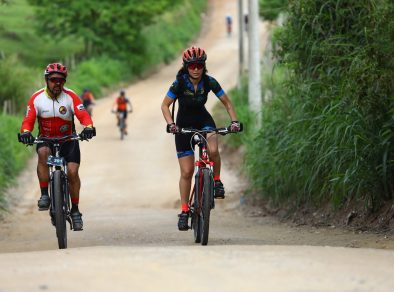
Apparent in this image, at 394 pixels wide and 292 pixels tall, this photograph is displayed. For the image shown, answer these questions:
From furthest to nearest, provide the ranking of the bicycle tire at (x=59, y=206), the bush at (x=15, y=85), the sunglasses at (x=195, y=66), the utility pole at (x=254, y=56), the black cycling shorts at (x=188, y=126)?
the bush at (x=15, y=85), the utility pole at (x=254, y=56), the black cycling shorts at (x=188, y=126), the sunglasses at (x=195, y=66), the bicycle tire at (x=59, y=206)

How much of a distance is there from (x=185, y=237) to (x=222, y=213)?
5.06 metres

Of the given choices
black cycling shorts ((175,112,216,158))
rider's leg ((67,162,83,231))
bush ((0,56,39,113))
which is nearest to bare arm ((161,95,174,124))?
black cycling shorts ((175,112,216,158))

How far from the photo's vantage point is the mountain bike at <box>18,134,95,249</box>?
11.1 meters

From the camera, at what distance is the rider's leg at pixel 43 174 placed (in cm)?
1118

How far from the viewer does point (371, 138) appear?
12.5 meters

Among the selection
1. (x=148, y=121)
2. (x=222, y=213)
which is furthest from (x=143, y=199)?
(x=148, y=121)

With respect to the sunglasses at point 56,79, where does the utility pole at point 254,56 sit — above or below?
above

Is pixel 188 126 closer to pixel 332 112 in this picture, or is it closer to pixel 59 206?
pixel 59 206

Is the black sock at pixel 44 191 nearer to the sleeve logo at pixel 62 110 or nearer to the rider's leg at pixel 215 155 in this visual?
the sleeve logo at pixel 62 110

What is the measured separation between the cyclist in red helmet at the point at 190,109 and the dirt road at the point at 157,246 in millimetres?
775

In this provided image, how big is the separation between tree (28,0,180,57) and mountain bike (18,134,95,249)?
119 ft

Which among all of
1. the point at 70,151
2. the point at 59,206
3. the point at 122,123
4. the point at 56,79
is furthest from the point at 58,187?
the point at 122,123

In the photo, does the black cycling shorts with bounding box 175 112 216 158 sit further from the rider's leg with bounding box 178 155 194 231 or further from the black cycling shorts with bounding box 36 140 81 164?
the black cycling shorts with bounding box 36 140 81 164

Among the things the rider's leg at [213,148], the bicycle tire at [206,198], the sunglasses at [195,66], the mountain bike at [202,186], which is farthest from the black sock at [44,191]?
the sunglasses at [195,66]
